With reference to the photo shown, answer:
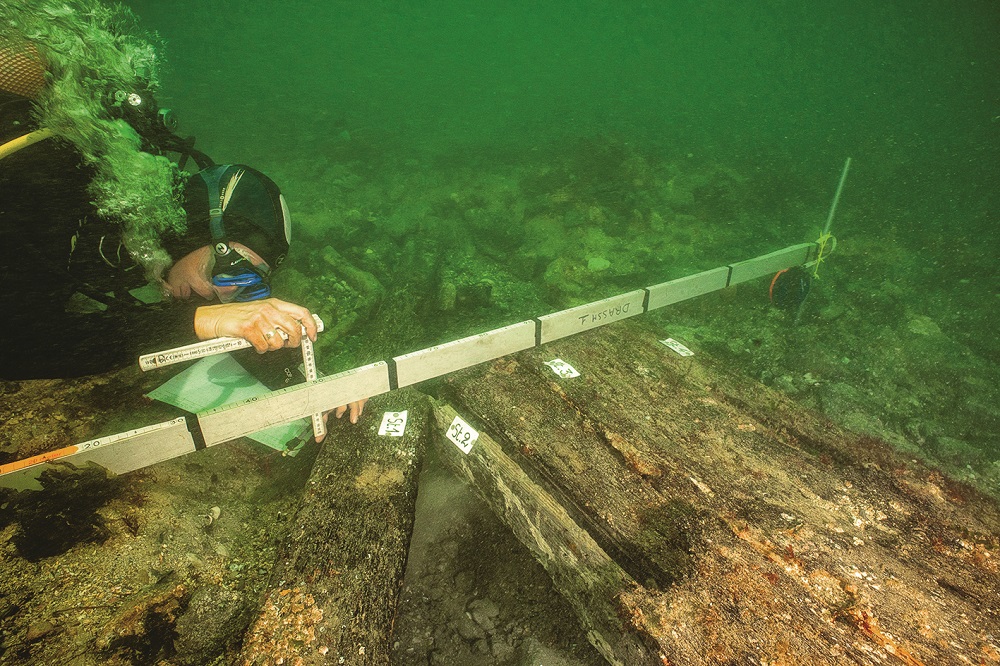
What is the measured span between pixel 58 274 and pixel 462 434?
215 cm

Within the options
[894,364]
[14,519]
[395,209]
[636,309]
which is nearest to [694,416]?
A: [636,309]

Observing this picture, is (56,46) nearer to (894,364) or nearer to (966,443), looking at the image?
(966,443)

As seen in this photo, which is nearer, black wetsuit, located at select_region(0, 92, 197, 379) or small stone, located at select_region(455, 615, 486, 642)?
black wetsuit, located at select_region(0, 92, 197, 379)

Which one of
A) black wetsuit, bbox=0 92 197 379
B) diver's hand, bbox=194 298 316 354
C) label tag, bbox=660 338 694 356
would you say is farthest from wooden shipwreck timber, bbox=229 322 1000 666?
black wetsuit, bbox=0 92 197 379

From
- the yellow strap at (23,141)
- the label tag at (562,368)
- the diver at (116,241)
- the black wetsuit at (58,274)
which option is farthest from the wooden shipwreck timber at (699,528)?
the yellow strap at (23,141)

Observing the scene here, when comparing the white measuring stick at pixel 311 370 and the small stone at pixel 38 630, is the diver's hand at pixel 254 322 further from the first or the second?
the small stone at pixel 38 630

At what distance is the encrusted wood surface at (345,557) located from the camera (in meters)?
1.59

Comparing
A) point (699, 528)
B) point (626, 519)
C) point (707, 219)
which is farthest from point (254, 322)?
point (707, 219)

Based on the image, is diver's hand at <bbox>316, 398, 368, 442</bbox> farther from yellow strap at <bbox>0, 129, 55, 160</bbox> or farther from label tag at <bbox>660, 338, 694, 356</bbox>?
label tag at <bbox>660, 338, 694, 356</bbox>

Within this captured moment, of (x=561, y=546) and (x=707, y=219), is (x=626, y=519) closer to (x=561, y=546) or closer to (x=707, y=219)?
(x=561, y=546)

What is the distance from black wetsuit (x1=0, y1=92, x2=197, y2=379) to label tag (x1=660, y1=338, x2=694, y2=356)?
350 cm

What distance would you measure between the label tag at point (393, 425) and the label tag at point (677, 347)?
2.21 metres

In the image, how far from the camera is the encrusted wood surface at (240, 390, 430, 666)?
159cm

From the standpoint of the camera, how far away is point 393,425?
2639 mm
